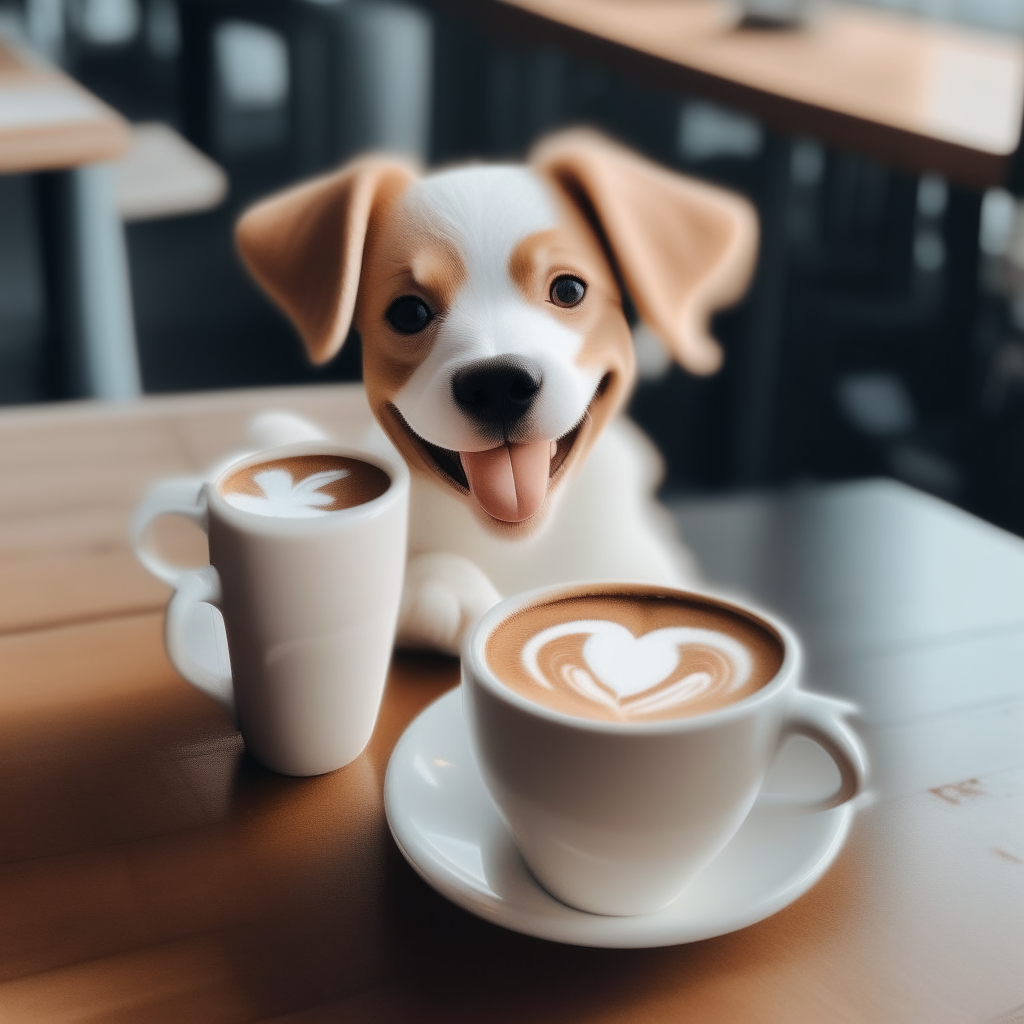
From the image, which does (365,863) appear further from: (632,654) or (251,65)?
(251,65)

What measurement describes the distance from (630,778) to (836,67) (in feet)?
5.22

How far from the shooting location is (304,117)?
10.2 feet

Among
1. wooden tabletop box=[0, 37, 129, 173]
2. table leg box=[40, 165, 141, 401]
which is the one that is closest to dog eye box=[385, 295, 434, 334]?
wooden tabletop box=[0, 37, 129, 173]

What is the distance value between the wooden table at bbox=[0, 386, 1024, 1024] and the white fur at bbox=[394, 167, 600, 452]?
0.15 meters

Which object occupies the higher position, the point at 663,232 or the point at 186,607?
the point at 663,232

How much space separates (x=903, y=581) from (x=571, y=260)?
353 mm

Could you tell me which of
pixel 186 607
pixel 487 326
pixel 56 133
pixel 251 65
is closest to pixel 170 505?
pixel 186 607

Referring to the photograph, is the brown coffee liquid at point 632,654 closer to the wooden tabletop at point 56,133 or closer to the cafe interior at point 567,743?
the cafe interior at point 567,743

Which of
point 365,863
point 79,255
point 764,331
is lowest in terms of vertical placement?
point 764,331

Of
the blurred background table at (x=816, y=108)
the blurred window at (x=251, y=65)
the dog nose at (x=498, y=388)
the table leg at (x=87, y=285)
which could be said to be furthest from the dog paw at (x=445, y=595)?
the blurred window at (x=251, y=65)

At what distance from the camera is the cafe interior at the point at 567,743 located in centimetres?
44

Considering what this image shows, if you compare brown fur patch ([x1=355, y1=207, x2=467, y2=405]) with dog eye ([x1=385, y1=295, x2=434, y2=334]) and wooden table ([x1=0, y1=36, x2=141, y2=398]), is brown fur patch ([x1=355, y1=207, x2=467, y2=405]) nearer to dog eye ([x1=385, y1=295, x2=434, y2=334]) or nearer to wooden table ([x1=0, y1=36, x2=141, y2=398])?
dog eye ([x1=385, y1=295, x2=434, y2=334])

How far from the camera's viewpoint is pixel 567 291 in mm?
560

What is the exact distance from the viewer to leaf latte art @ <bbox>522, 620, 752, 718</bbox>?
428 mm
